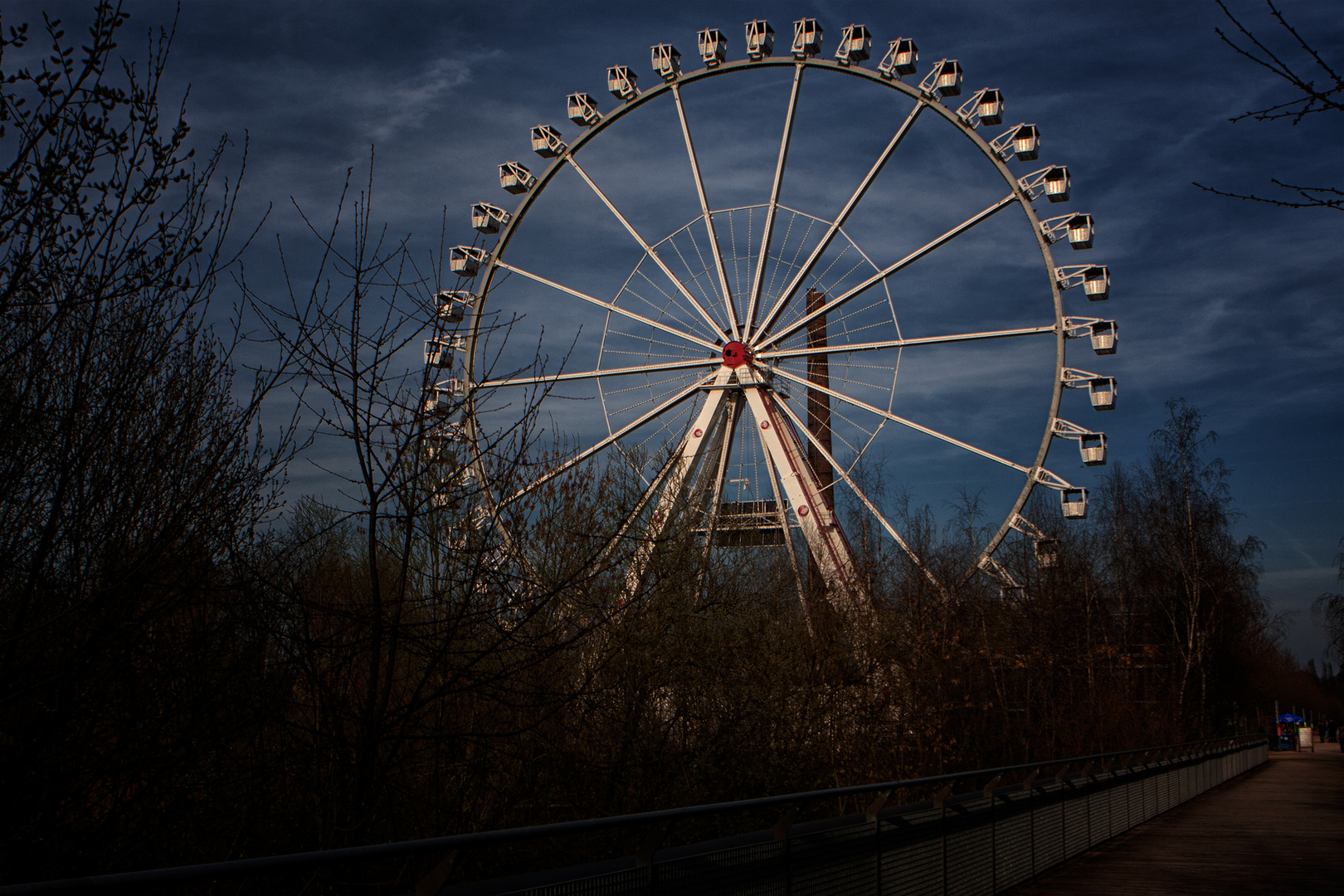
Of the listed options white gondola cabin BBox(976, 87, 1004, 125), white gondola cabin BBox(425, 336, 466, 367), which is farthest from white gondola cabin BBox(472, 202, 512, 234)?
white gondola cabin BBox(425, 336, 466, 367)

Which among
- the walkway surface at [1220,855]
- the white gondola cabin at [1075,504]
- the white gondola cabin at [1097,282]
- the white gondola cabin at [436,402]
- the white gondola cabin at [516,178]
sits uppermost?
the white gondola cabin at [516,178]

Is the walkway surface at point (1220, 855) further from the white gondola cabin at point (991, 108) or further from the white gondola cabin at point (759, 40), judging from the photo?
the white gondola cabin at point (759, 40)

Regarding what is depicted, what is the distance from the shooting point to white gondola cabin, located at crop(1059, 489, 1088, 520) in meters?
20.5

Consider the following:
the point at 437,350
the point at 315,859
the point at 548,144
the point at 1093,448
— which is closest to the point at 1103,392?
the point at 1093,448

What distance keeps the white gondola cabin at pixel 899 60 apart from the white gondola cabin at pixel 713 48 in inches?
143

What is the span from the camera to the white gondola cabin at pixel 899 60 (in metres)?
22.0

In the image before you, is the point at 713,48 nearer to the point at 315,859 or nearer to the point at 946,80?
the point at 946,80

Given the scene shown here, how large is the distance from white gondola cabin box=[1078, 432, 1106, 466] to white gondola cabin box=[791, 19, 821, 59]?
380 inches

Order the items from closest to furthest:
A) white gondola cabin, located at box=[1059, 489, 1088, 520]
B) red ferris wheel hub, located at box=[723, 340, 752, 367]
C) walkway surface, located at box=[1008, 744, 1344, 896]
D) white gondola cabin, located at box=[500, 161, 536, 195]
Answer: walkway surface, located at box=[1008, 744, 1344, 896] → white gondola cabin, located at box=[1059, 489, 1088, 520] → red ferris wheel hub, located at box=[723, 340, 752, 367] → white gondola cabin, located at box=[500, 161, 536, 195]

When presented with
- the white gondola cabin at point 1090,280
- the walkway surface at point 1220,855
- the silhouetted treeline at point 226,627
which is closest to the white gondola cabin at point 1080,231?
the white gondola cabin at point 1090,280

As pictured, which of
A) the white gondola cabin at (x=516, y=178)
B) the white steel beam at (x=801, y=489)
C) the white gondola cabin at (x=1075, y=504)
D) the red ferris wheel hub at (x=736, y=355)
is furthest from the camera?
the white gondola cabin at (x=516, y=178)

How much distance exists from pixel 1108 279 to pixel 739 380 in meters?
7.19

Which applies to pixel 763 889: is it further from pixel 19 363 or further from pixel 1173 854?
pixel 1173 854

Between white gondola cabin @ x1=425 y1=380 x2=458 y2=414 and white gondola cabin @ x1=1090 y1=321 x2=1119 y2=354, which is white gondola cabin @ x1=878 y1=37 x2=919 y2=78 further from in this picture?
white gondola cabin @ x1=425 y1=380 x2=458 y2=414
